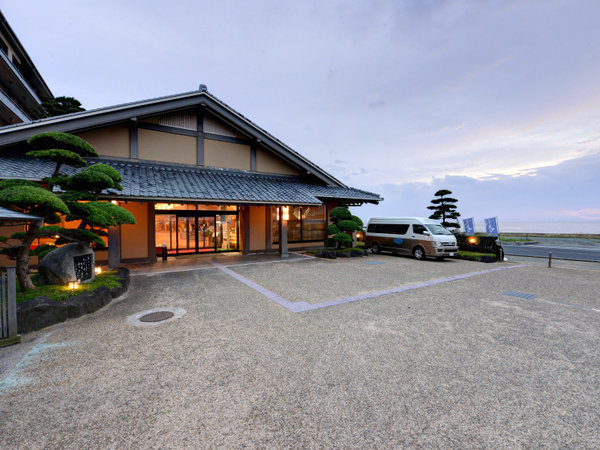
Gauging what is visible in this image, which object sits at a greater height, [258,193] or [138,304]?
[258,193]

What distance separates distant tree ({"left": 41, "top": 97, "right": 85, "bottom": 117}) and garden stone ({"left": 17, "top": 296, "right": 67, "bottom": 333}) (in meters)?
22.5

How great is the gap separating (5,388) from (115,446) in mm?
2041

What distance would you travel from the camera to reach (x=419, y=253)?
42.0 feet

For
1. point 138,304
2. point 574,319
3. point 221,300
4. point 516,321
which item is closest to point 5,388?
point 138,304

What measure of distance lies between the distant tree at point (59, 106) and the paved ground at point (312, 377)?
22.3 meters

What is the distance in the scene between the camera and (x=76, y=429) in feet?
7.93

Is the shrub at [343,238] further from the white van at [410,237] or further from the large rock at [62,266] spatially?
Result: the large rock at [62,266]

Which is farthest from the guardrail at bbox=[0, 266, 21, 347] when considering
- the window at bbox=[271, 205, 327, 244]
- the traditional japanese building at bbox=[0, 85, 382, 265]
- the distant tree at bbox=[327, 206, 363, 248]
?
the distant tree at bbox=[327, 206, 363, 248]

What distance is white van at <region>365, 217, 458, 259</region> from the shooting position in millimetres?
12250

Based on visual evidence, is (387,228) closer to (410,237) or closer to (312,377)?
(410,237)

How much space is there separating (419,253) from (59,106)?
92.2 feet

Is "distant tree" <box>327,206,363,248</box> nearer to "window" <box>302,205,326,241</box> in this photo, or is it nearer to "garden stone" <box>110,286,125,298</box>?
"window" <box>302,205,326,241</box>

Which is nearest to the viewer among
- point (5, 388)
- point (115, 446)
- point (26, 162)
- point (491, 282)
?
point (115, 446)

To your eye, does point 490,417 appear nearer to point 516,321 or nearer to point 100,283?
point 516,321
